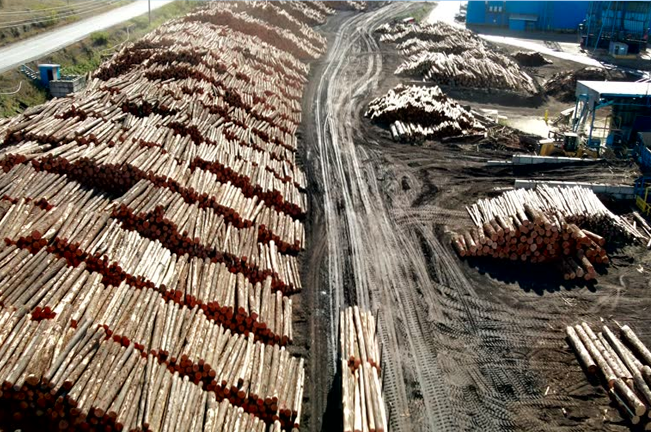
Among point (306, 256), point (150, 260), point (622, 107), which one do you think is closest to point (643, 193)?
point (622, 107)

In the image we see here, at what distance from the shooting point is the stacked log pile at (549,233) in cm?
1969

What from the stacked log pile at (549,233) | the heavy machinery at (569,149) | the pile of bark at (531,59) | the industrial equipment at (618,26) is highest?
the industrial equipment at (618,26)

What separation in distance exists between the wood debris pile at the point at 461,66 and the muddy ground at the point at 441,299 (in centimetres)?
1323

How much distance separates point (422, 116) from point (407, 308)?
57.1 ft

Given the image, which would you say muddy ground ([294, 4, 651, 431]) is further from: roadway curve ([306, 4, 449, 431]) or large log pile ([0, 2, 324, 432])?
large log pile ([0, 2, 324, 432])

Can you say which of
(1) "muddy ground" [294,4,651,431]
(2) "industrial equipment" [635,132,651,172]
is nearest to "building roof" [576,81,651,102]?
(2) "industrial equipment" [635,132,651,172]

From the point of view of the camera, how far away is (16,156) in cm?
1820

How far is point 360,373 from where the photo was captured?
13234 mm

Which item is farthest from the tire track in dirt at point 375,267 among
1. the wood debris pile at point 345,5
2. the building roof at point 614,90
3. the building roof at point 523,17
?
the wood debris pile at point 345,5

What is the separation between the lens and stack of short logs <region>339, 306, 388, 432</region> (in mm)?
11820

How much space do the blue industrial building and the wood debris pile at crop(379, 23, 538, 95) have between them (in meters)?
19.5

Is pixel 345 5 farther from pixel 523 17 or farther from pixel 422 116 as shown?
pixel 422 116

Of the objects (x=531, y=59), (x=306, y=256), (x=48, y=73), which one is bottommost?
(x=306, y=256)

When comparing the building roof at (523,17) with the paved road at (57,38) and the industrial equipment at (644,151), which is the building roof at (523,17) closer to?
the paved road at (57,38)
